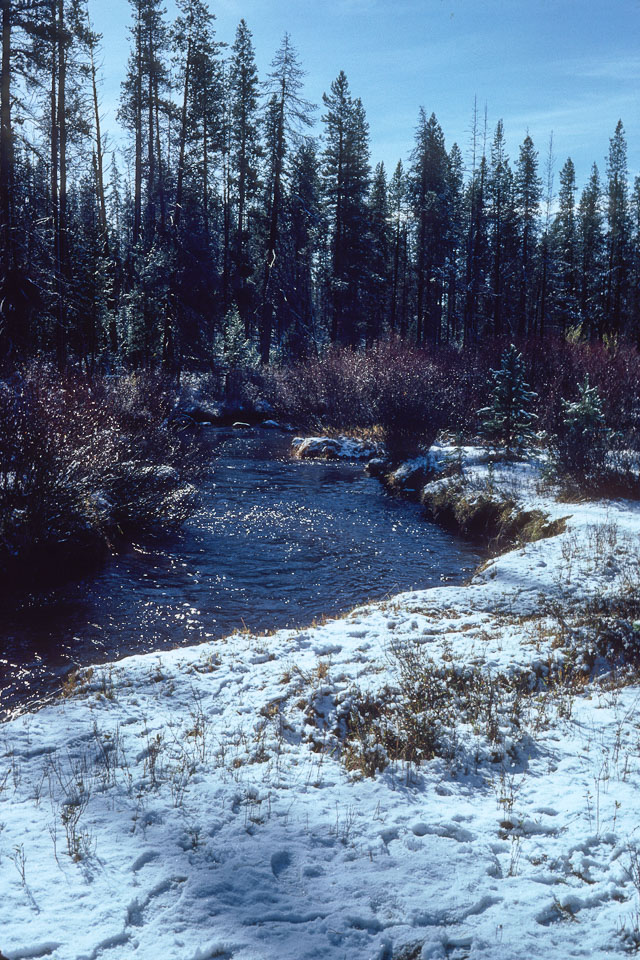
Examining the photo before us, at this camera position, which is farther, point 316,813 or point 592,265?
point 592,265

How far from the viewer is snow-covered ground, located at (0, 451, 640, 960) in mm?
2979

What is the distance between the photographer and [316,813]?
3.96 m

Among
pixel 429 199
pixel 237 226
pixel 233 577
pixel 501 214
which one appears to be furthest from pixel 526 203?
pixel 233 577

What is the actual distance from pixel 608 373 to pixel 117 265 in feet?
101

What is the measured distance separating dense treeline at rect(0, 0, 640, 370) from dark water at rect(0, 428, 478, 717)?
27.5ft

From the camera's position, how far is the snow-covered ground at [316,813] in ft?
9.77

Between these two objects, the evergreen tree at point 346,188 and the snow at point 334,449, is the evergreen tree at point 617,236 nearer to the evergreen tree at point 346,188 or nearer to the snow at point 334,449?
the evergreen tree at point 346,188

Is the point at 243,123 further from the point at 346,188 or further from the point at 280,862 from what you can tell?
the point at 280,862

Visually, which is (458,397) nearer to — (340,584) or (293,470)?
(293,470)

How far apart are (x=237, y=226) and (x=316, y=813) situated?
40099mm

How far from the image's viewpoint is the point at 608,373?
54.7 feet

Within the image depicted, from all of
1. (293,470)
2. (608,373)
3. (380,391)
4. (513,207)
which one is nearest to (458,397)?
(380,391)

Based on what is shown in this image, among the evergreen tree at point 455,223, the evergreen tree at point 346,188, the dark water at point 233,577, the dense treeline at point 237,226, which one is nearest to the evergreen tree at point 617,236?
the dense treeline at point 237,226

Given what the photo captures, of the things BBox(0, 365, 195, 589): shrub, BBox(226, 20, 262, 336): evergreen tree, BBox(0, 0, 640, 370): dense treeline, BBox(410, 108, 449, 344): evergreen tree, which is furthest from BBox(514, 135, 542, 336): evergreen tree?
BBox(0, 365, 195, 589): shrub
